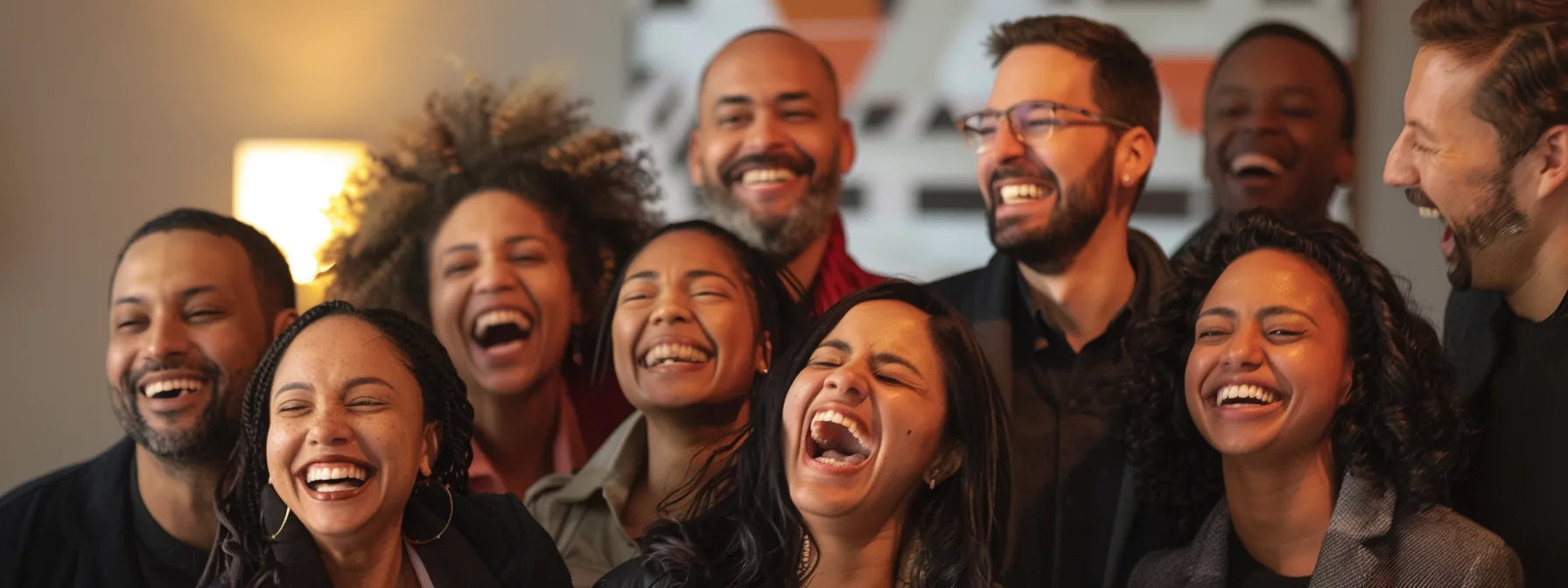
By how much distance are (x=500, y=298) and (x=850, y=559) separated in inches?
47.5

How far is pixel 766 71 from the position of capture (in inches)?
147

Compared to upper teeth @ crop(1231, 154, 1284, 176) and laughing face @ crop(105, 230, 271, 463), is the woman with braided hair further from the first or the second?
upper teeth @ crop(1231, 154, 1284, 176)

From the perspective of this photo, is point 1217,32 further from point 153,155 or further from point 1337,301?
point 153,155

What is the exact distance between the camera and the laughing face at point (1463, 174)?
2.73m

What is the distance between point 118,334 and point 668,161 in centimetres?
247

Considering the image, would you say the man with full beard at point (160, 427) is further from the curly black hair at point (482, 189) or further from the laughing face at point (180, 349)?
the curly black hair at point (482, 189)

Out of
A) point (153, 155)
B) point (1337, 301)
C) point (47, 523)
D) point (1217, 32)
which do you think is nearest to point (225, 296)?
point (47, 523)

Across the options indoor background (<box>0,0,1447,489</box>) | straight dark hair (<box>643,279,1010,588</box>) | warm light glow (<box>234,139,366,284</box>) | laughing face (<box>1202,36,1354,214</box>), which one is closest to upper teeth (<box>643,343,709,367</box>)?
straight dark hair (<box>643,279,1010,588</box>)

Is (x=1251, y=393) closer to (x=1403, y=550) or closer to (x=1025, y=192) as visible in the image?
(x=1403, y=550)

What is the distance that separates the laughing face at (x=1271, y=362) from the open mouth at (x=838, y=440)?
602 millimetres

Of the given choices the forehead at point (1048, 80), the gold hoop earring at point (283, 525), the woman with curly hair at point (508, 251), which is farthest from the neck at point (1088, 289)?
the gold hoop earring at point (283, 525)

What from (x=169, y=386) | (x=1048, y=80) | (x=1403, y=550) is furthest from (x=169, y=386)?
(x=1403, y=550)

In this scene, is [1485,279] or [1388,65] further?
[1388,65]

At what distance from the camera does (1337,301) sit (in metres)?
2.70
